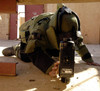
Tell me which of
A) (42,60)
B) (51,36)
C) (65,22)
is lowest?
(42,60)

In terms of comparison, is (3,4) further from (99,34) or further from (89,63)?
(99,34)

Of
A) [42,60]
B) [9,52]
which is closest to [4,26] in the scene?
[9,52]

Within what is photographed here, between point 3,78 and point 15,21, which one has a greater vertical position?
point 15,21

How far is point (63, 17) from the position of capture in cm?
166

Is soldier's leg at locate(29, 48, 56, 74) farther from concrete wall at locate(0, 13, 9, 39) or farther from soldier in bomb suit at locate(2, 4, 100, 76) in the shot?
concrete wall at locate(0, 13, 9, 39)

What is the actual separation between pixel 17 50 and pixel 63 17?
1367 mm

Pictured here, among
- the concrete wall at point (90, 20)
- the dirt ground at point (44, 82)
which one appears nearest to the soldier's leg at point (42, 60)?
the dirt ground at point (44, 82)

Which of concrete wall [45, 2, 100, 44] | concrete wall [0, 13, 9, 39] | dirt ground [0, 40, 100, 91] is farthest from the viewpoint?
concrete wall [0, 13, 9, 39]

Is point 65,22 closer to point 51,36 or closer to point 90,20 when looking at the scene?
point 51,36

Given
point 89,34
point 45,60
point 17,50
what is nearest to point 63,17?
point 45,60

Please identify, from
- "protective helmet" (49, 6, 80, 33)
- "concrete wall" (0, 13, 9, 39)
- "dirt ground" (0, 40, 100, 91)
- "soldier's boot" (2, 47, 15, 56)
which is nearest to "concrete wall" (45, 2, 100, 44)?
"concrete wall" (0, 13, 9, 39)

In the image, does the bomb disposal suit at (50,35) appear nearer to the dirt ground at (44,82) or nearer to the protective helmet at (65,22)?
the protective helmet at (65,22)

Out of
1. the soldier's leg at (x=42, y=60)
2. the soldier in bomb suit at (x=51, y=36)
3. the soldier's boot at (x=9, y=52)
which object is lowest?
the soldier's boot at (x=9, y=52)

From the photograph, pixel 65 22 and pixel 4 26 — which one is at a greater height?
pixel 65 22
